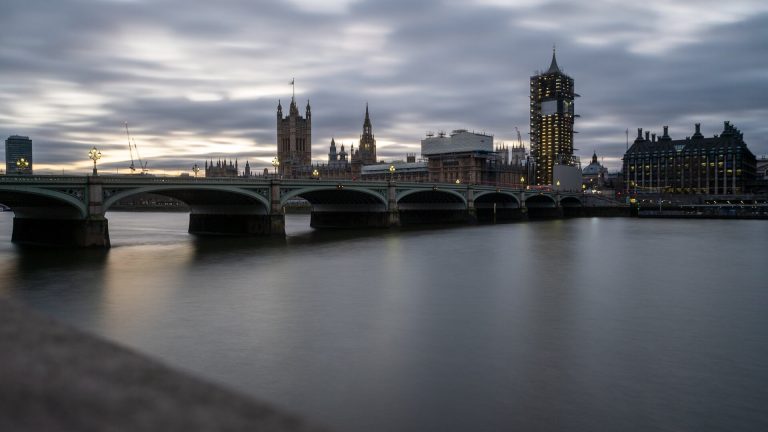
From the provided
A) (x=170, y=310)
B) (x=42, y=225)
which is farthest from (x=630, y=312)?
(x=42, y=225)

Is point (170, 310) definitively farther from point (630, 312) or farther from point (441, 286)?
point (630, 312)

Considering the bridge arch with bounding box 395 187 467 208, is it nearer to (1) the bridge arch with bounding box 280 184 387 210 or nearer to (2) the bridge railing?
(1) the bridge arch with bounding box 280 184 387 210

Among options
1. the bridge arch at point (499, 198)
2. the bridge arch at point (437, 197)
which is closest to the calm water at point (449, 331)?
the bridge arch at point (437, 197)

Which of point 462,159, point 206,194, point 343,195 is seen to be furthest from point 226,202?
point 462,159

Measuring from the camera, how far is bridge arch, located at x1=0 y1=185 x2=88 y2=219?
132ft

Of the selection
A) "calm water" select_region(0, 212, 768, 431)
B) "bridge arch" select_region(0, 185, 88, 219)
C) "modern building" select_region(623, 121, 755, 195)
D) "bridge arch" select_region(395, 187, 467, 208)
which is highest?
"modern building" select_region(623, 121, 755, 195)

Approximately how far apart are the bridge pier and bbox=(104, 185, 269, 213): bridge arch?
1820 mm

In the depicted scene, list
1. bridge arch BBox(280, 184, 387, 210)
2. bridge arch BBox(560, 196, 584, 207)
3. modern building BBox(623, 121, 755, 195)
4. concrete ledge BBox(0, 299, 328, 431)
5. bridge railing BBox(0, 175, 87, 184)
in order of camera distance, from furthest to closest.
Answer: modern building BBox(623, 121, 755, 195)
bridge arch BBox(560, 196, 584, 207)
bridge arch BBox(280, 184, 387, 210)
bridge railing BBox(0, 175, 87, 184)
concrete ledge BBox(0, 299, 328, 431)

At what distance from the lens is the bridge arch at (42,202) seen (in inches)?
1589

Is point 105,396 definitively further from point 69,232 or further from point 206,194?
point 206,194

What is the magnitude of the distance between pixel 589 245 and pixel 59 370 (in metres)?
52.5

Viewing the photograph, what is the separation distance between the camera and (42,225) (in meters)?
49.2

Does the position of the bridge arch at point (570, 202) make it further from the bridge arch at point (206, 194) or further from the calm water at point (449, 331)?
the calm water at point (449, 331)

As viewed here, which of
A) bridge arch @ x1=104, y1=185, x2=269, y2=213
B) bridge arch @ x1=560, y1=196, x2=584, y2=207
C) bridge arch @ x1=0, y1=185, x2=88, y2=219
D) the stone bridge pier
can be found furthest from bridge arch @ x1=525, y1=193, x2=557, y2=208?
bridge arch @ x1=0, y1=185, x2=88, y2=219
